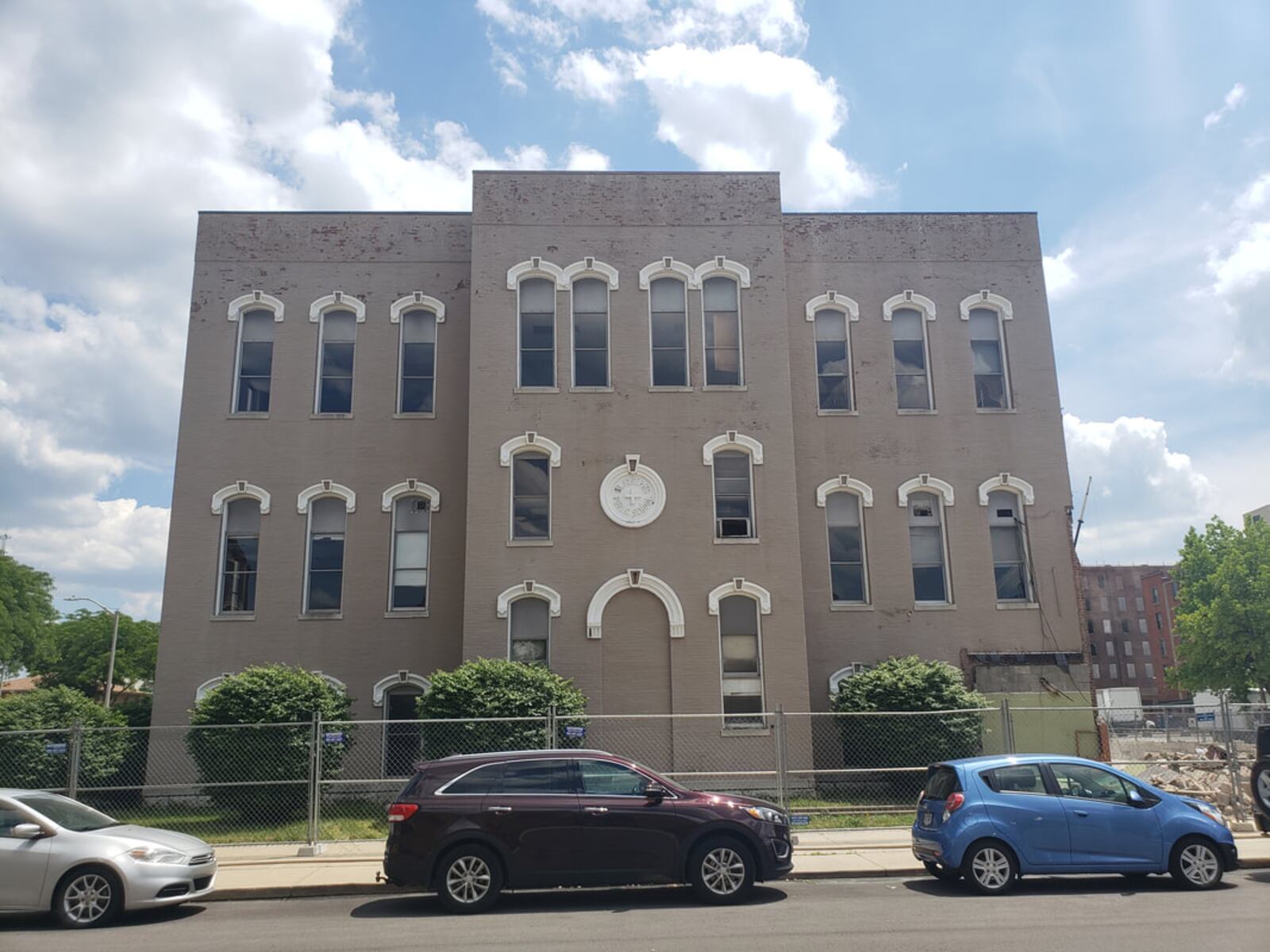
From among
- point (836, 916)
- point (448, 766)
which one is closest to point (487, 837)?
point (448, 766)

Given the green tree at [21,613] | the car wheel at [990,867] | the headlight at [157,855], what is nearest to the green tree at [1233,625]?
the car wheel at [990,867]

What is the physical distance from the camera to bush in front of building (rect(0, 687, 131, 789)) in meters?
16.0

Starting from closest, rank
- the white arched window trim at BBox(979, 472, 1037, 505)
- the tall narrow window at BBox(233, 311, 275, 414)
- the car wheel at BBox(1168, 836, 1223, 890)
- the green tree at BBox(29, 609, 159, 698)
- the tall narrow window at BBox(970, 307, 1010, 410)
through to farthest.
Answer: the car wheel at BBox(1168, 836, 1223, 890)
the white arched window trim at BBox(979, 472, 1037, 505)
the tall narrow window at BBox(233, 311, 275, 414)
the tall narrow window at BBox(970, 307, 1010, 410)
the green tree at BBox(29, 609, 159, 698)

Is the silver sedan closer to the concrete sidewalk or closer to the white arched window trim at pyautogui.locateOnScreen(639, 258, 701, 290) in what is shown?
the concrete sidewalk

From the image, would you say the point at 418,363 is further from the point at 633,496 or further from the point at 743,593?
the point at 743,593

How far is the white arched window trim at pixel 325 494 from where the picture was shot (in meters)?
21.3

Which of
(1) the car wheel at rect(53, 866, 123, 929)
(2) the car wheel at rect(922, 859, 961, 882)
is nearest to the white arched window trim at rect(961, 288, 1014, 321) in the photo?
(2) the car wheel at rect(922, 859, 961, 882)

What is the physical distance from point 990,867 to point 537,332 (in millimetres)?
13936

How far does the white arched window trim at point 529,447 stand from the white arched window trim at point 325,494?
377cm

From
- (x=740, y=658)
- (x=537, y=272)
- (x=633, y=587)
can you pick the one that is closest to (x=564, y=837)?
(x=633, y=587)

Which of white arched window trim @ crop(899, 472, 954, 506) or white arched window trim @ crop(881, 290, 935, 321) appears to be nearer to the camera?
white arched window trim @ crop(899, 472, 954, 506)

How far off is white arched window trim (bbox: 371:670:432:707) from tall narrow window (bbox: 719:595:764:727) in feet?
20.3

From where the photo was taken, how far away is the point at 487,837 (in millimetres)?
10148

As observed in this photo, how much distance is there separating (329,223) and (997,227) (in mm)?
15718
